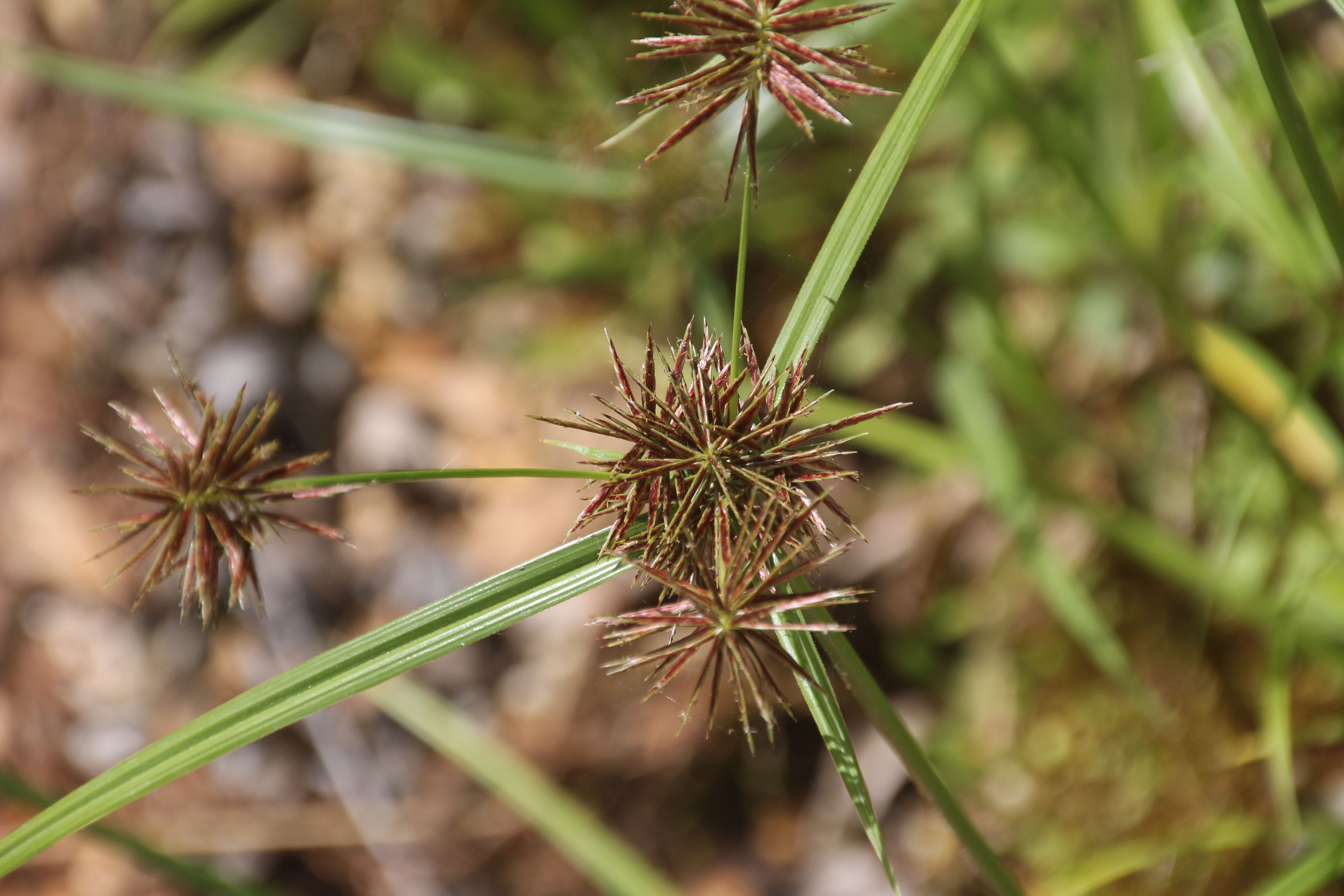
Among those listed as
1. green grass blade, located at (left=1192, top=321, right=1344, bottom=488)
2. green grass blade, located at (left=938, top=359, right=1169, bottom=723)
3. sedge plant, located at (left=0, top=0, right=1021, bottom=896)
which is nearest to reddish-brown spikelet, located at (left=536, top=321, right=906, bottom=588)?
sedge plant, located at (left=0, top=0, right=1021, bottom=896)

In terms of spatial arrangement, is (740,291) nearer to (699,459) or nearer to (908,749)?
(699,459)

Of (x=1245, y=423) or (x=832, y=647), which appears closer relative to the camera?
(x=832, y=647)

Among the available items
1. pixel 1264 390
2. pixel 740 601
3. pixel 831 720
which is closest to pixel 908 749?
pixel 831 720

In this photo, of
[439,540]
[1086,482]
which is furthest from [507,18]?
[1086,482]

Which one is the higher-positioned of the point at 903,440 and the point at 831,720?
the point at 903,440

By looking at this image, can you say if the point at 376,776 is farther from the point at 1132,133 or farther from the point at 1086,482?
the point at 1132,133

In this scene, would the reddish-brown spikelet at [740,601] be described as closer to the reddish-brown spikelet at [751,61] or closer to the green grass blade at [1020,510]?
the reddish-brown spikelet at [751,61]

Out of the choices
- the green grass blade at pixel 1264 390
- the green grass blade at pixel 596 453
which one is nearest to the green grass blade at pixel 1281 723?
the green grass blade at pixel 1264 390
